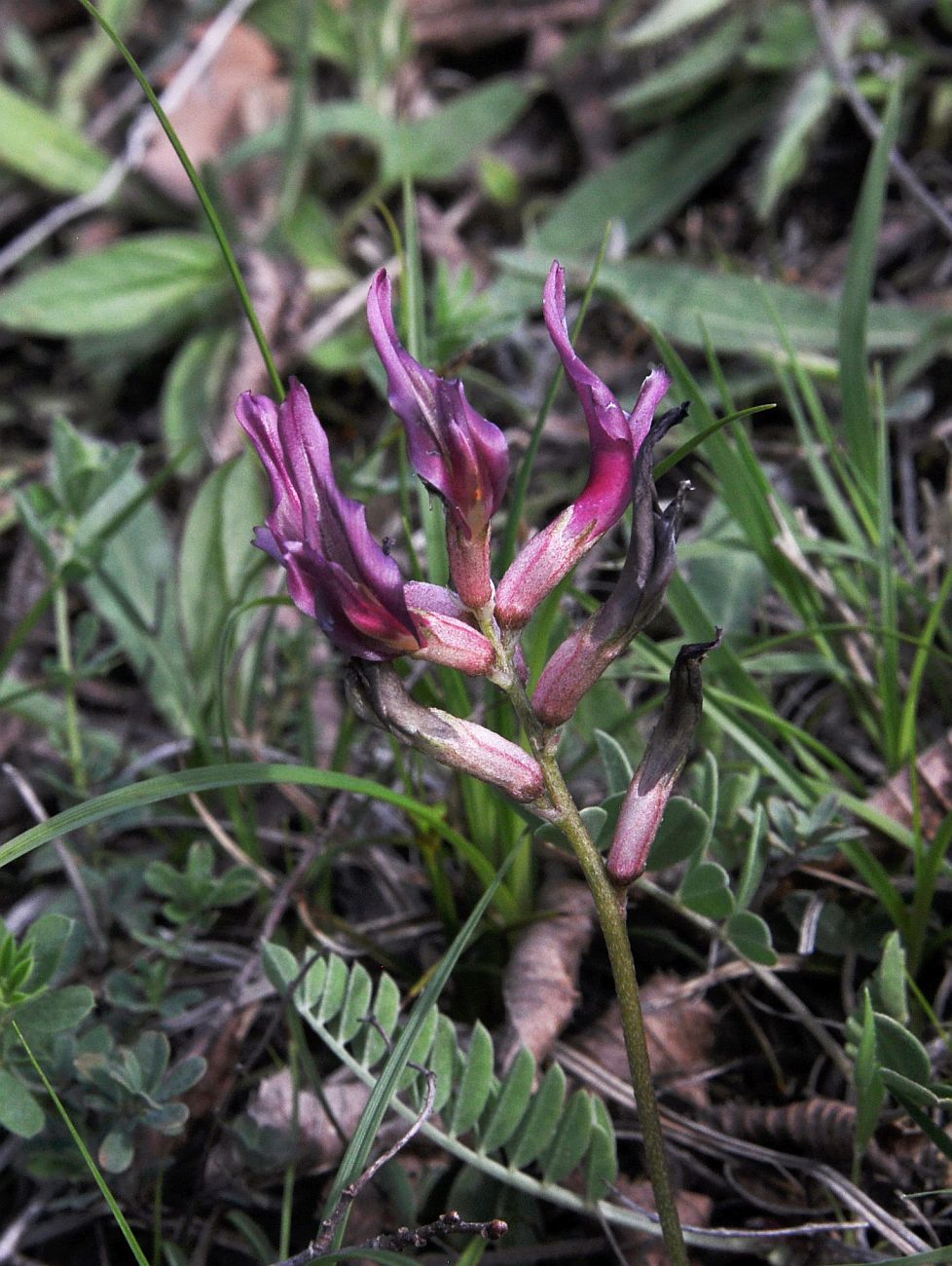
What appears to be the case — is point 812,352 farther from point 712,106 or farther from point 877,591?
point 712,106

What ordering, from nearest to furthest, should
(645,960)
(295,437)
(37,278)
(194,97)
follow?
(295,437)
(645,960)
(37,278)
(194,97)

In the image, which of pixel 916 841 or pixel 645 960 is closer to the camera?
pixel 916 841

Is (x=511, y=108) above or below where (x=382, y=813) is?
above

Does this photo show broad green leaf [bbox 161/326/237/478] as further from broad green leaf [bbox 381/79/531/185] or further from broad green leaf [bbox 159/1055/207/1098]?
broad green leaf [bbox 159/1055/207/1098]

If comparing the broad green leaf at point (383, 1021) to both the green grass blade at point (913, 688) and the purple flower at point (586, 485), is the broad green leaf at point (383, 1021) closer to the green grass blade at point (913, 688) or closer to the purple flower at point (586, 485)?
the purple flower at point (586, 485)

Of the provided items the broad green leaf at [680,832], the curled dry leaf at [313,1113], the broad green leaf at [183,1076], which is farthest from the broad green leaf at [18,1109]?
the broad green leaf at [680,832]

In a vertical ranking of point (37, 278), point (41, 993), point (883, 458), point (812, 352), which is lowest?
point (812, 352)

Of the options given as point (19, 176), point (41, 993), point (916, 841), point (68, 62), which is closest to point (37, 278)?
point (19, 176)
